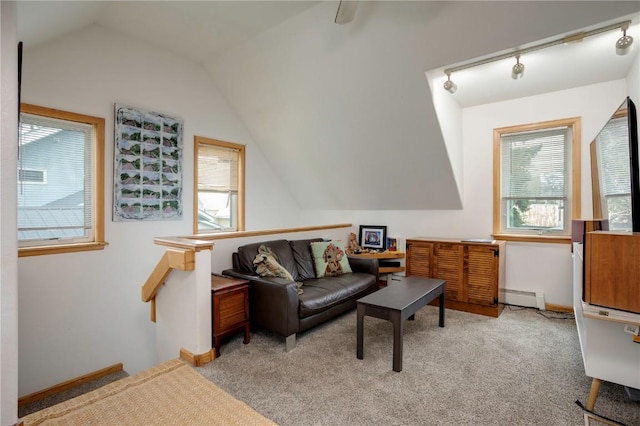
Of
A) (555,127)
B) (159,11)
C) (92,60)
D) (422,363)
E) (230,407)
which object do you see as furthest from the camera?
(555,127)

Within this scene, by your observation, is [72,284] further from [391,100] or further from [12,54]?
[391,100]

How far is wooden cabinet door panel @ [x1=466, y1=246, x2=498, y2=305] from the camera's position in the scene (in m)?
3.54

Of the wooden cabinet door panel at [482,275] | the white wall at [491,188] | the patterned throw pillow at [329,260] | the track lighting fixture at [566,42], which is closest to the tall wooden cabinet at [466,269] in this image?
the wooden cabinet door panel at [482,275]

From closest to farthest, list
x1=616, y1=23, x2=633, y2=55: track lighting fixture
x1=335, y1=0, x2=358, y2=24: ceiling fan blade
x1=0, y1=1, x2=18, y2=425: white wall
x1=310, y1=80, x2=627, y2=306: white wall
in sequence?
x1=0, y1=1, x2=18, y2=425: white wall < x1=335, y1=0, x2=358, y2=24: ceiling fan blade < x1=616, y1=23, x2=633, y2=55: track lighting fixture < x1=310, y1=80, x2=627, y2=306: white wall

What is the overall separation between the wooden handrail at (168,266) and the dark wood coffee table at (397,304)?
4.60ft

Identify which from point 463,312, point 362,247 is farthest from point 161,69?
point 463,312

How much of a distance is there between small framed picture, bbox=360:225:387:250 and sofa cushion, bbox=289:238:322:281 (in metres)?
1.31

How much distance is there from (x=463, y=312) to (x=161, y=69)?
471cm

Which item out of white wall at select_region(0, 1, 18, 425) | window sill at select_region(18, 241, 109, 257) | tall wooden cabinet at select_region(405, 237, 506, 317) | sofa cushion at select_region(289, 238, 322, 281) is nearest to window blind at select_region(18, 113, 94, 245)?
window sill at select_region(18, 241, 109, 257)

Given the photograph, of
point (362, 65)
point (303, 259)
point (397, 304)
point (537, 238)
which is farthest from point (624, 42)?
point (303, 259)

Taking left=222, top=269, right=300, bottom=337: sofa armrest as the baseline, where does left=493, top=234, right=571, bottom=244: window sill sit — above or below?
above

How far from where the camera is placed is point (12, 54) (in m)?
1.08

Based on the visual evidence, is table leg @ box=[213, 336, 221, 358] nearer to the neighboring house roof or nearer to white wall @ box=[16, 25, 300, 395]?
white wall @ box=[16, 25, 300, 395]

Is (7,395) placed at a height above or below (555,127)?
below
